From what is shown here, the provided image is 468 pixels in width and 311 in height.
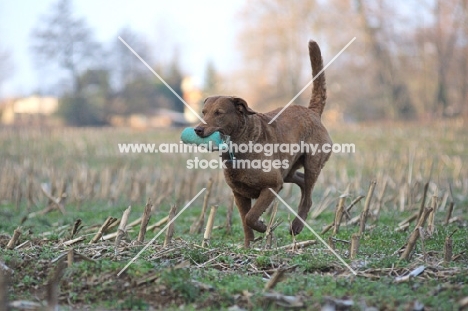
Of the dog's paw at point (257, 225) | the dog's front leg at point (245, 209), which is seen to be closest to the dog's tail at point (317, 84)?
the dog's front leg at point (245, 209)

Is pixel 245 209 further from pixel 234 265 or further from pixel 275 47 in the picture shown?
pixel 275 47

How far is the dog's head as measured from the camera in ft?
24.6

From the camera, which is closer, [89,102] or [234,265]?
[234,265]

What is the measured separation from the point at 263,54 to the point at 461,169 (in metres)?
30.5

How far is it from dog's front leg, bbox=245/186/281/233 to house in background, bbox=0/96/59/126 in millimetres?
39264

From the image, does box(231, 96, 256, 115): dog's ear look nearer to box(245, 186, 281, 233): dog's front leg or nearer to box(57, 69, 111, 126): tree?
box(245, 186, 281, 233): dog's front leg

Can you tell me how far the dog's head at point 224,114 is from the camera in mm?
7500

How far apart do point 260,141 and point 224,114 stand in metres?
0.64

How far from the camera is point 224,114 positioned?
299 inches

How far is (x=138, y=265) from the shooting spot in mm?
6152

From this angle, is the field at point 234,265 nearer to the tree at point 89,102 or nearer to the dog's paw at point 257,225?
the dog's paw at point 257,225

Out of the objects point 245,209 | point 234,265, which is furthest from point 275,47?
point 234,265

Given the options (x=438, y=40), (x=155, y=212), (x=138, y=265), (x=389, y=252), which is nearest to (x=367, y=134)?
(x=438, y=40)

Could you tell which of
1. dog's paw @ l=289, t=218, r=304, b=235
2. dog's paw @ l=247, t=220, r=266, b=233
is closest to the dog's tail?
dog's paw @ l=289, t=218, r=304, b=235
